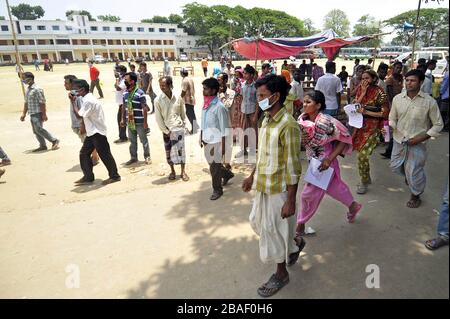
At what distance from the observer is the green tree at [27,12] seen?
312 feet

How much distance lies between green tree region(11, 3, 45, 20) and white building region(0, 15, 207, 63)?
127ft

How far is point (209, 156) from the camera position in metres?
4.58

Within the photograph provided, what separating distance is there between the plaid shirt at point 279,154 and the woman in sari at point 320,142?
659 mm

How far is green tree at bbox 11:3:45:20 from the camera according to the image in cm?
9512

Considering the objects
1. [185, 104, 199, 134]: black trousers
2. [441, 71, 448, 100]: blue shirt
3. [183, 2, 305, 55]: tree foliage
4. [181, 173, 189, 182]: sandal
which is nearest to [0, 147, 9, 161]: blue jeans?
[181, 173, 189, 182]: sandal

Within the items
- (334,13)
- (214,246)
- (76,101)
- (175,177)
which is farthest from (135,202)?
(334,13)

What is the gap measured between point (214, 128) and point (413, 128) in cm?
246

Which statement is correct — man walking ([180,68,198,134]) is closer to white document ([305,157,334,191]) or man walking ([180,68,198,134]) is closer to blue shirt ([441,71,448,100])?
white document ([305,157,334,191])

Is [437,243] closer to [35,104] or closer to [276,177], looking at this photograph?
[276,177]

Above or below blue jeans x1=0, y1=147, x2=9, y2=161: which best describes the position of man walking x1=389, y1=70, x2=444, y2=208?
above

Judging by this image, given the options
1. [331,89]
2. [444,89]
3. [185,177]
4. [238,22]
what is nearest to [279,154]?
[185,177]

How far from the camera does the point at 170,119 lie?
5113 mm

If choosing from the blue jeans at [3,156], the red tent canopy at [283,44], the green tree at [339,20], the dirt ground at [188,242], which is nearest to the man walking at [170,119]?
the dirt ground at [188,242]

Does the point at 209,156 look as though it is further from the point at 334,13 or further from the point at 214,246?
the point at 334,13
